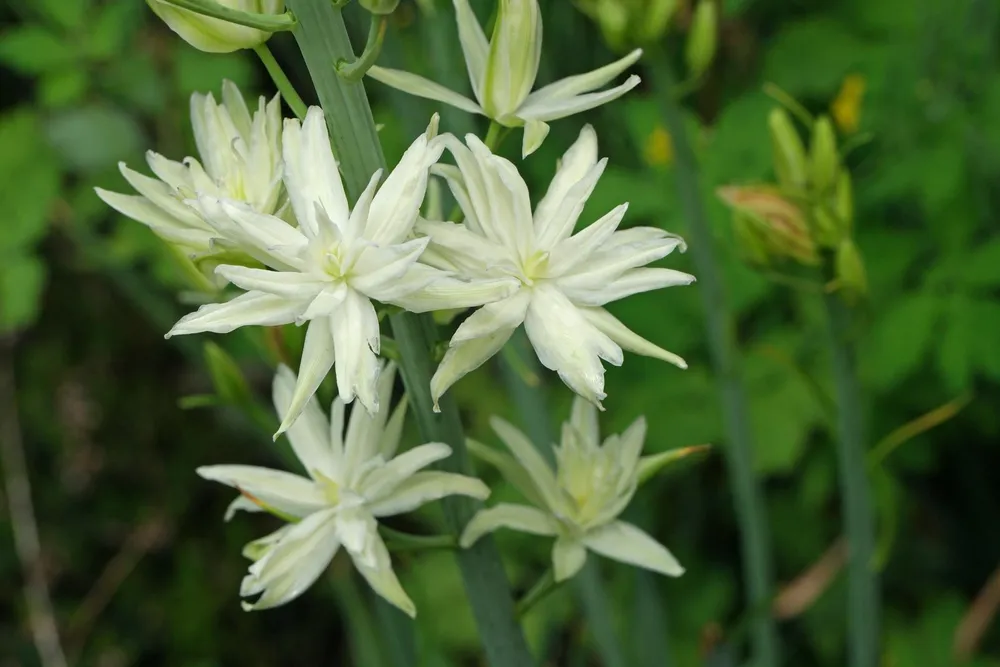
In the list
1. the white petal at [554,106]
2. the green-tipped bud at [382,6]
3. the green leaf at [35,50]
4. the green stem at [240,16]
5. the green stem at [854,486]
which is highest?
the green leaf at [35,50]

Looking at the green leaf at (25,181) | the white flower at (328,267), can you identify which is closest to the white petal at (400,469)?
the white flower at (328,267)

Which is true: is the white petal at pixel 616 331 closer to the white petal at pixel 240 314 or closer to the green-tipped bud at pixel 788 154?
the white petal at pixel 240 314

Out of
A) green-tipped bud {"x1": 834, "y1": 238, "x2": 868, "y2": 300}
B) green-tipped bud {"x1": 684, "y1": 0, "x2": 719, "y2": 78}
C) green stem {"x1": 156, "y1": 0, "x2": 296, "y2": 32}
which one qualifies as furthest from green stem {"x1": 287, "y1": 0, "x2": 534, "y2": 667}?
green-tipped bud {"x1": 684, "y1": 0, "x2": 719, "y2": 78}

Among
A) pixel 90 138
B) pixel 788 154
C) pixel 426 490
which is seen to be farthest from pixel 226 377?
pixel 90 138

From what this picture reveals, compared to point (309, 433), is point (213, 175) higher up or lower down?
higher up

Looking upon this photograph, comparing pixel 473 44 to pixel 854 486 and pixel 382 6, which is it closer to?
pixel 382 6

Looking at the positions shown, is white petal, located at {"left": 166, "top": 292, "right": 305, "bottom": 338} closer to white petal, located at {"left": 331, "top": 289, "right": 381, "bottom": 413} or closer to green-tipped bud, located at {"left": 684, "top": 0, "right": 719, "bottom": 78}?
white petal, located at {"left": 331, "top": 289, "right": 381, "bottom": 413}

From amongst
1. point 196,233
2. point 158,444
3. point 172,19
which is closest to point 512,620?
point 196,233
